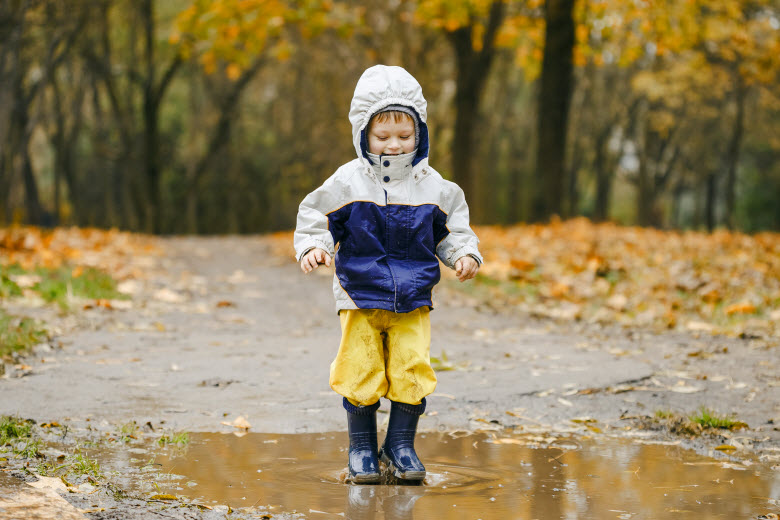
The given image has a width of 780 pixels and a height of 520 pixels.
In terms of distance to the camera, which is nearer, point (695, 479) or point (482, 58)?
point (695, 479)

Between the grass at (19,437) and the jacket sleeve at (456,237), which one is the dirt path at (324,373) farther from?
the jacket sleeve at (456,237)

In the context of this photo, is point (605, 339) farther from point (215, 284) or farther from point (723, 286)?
point (215, 284)

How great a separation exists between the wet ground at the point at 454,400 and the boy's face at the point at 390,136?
1.28m

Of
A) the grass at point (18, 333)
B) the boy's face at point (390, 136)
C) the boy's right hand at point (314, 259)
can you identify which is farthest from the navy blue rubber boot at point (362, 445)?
the grass at point (18, 333)

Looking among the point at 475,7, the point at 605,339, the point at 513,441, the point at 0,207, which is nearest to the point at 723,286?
the point at 605,339

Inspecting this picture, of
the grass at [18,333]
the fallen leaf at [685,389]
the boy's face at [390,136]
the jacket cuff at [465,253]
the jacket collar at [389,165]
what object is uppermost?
the boy's face at [390,136]

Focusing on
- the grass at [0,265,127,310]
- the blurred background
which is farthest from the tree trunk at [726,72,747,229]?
the grass at [0,265,127,310]

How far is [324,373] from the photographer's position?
208 inches

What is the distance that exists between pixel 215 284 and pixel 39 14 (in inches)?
306

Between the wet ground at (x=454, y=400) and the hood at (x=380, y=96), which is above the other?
the hood at (x=380, y=96)

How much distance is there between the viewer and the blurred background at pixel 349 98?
55.3 ft

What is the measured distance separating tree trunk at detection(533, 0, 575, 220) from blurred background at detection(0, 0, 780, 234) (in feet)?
0.08

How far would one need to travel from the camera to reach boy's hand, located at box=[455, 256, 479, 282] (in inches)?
140

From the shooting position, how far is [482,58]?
1825 centimetres
